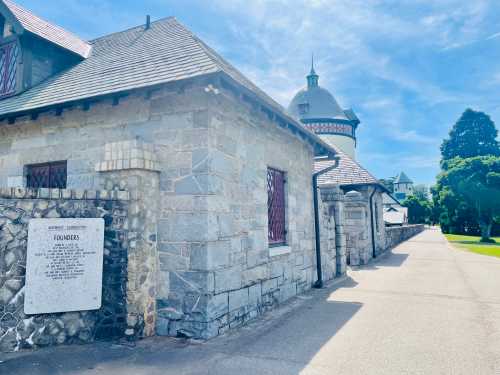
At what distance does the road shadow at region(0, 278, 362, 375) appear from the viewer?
383cm

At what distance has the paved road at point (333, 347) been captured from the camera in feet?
12.8

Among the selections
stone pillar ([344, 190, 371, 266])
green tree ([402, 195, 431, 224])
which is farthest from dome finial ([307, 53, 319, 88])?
green tree ([402, 195, 431, 224])

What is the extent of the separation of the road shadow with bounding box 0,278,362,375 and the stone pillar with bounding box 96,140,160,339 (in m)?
0.39

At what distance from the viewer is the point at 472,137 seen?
4253 cm

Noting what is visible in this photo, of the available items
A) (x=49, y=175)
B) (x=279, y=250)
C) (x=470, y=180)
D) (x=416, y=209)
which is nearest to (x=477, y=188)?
(x=470, y=180)

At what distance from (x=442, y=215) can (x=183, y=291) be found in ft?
136

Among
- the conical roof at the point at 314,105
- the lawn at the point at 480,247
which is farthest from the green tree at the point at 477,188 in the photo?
the conical roof at the point at 314,105

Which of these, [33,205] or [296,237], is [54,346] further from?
[296,237]

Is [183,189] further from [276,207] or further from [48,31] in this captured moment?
[48,31]

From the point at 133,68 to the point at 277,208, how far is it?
393 cm

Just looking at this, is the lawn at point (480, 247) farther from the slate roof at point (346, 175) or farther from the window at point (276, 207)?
the window at point (276, 207)

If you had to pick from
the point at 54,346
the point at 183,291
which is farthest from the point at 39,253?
the point at 183,291

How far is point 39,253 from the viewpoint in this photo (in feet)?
14.4

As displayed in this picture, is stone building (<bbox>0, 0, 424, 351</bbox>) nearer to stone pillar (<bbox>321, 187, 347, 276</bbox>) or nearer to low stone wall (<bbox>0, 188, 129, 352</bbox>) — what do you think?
low stone wall (<bbox>0, 188, 129, 352</bbox>)
